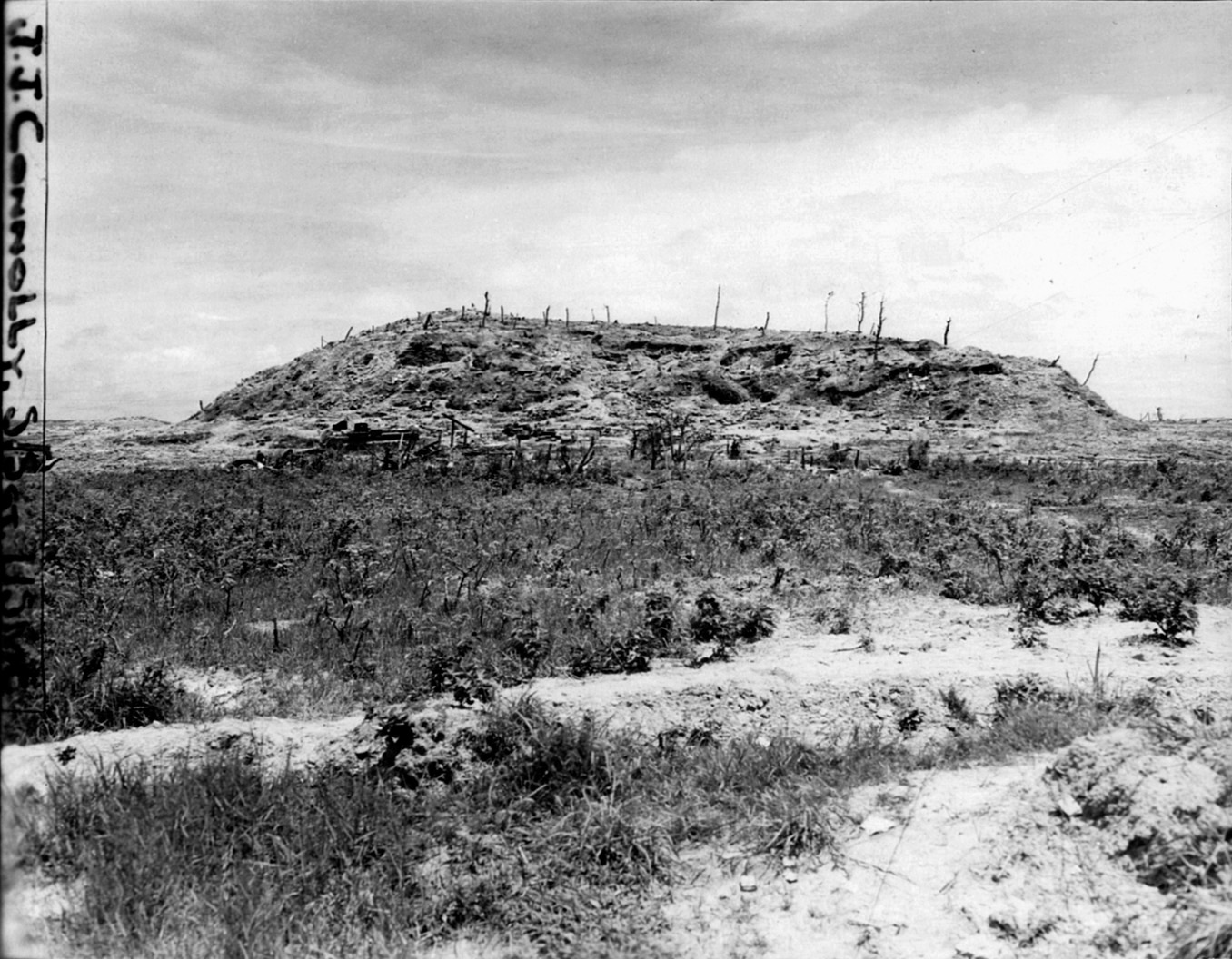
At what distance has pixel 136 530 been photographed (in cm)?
1174

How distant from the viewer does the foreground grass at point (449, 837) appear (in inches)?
146

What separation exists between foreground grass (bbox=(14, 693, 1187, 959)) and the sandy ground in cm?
21

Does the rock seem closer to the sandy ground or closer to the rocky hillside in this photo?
the sandy ground

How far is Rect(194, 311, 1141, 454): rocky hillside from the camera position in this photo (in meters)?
37.5

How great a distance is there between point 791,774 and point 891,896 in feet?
3.17

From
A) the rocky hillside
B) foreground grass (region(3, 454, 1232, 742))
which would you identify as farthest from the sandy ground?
the rocky hillside

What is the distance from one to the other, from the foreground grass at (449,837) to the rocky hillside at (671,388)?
91.6 feet

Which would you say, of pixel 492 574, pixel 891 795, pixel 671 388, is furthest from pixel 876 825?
pixel 671 388

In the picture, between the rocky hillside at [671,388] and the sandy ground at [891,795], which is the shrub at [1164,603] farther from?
the rocky hillside at [671,388]

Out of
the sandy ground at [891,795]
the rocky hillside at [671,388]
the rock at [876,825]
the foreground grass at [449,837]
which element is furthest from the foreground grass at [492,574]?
the rocky hillside at [671,388]

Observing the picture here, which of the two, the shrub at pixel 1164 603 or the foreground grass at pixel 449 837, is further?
the shrub at pixel 1164 603

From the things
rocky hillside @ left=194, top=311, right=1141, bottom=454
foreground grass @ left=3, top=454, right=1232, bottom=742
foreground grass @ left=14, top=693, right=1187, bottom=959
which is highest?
rocky hillside @ left=194, top=311, right=1141, bottom=454

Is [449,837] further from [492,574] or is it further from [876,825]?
[492,574]

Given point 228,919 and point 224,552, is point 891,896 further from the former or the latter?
point 224,552
